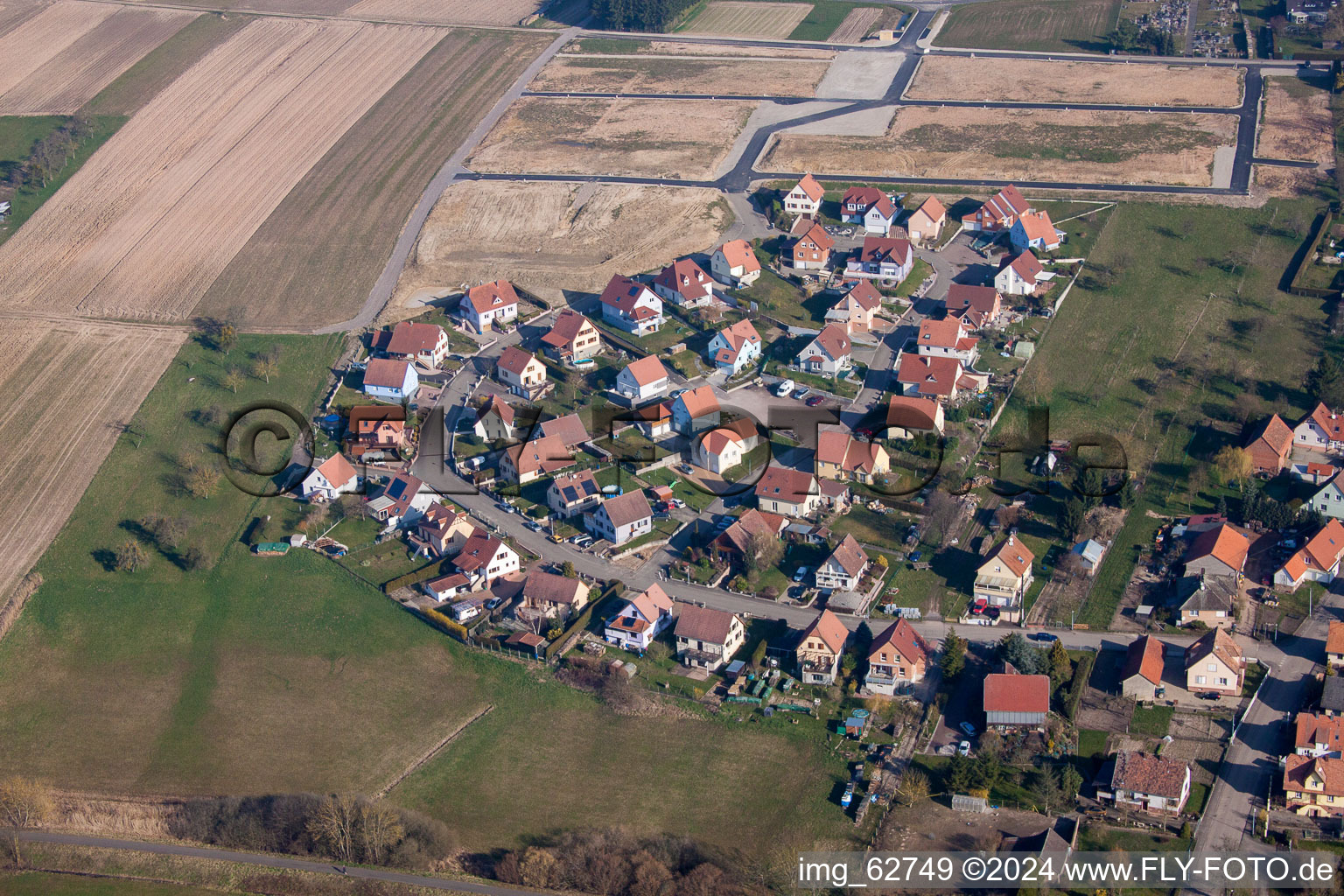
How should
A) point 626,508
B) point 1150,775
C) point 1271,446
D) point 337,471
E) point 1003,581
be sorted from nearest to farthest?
point 1150,775
point 1003,581
point 626,508
point 1271,446
point 337,471

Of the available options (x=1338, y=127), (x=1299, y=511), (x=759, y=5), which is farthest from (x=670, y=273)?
(x=759, y=5)

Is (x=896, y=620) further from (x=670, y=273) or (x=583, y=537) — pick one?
(x=670, y=273)

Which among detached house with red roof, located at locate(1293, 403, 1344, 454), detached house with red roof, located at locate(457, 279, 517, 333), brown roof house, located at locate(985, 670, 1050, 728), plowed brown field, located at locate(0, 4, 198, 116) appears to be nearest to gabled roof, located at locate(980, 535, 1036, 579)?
brown roof house, located at locate(985, 670, 1050, 728)

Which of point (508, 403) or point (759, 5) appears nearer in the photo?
point (508, 403)

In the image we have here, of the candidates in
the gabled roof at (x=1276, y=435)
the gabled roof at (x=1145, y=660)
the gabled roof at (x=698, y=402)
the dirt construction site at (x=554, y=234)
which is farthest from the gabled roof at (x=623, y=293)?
the gabled roof at (x=1145, y=660)

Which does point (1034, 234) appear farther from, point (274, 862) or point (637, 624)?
point (274, 862)

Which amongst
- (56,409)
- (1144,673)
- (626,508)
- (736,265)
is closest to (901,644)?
(1144,673)
